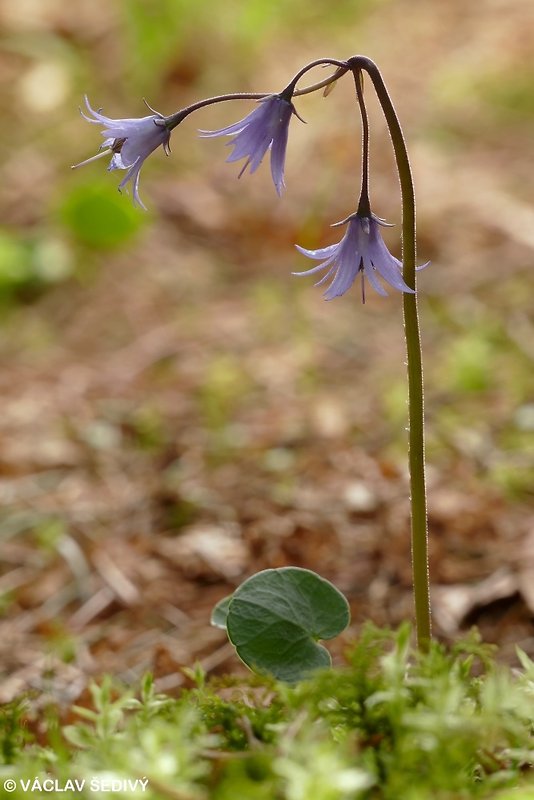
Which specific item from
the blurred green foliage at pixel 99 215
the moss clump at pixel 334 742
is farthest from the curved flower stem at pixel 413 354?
the blurred green foliage at pixel 99 215

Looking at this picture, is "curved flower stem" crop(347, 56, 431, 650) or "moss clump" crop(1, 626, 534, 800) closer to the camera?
"moss clump" crop(1, 626, 534, 800)

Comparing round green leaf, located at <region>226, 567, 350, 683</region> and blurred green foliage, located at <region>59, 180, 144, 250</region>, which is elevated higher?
blurred green foliage, located at <region>59, 180, 144, 250</region>

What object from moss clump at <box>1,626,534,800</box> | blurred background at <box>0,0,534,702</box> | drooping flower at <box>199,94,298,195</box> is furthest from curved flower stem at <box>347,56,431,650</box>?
blurred background at <box>0,0,534,702</box>

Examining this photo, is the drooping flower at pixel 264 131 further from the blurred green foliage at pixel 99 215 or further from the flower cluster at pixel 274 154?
the blurred green foliage at pixel 99 215

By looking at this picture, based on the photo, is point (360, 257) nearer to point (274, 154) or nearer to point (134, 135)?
point (274, 154)

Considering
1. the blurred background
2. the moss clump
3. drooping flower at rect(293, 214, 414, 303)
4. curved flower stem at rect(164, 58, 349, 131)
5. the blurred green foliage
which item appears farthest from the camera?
the blurred green foliage

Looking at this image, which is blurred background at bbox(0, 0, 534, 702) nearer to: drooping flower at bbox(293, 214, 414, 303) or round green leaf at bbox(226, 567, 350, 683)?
round green leaf at bbox(226, 567, 350, 683)

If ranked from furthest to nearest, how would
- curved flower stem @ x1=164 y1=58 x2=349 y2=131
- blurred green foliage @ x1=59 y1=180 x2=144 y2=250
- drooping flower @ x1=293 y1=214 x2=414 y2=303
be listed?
1. blurred green foliage @ x1=59 y1=180 x2=144 y2=250
2. drooping flower @ x1=293 y1=214 x2=414 y2=303
3. curved flower stem @ x1=164 y1=58 x2=349 y2=131
